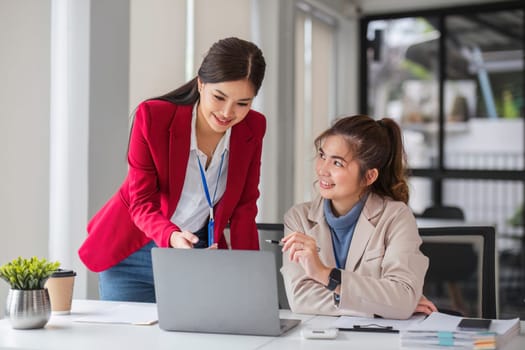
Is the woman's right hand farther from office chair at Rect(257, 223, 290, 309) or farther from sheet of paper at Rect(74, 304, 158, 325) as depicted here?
office chair at Rect(257, 223, 290, 309)

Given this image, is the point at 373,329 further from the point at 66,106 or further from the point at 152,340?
the point at 66,106

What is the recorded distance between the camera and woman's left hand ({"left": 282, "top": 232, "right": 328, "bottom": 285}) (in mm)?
2025

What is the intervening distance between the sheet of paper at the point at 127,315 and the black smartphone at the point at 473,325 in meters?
0.76

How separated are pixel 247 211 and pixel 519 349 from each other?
0.99 metres

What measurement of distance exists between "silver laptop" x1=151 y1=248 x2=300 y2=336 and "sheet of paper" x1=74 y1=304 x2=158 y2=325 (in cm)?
14

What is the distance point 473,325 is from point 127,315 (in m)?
0.89

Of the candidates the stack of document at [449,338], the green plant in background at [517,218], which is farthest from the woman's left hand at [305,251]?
the green plant in background at [517,218]

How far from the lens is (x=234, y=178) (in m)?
2.41

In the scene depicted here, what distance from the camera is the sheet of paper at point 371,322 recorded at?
1.97m

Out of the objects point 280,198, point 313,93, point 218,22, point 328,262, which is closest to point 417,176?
point 313,93

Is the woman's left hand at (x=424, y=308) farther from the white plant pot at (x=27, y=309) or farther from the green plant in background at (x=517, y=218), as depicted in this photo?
the green plant in background at (x=517, y=218)

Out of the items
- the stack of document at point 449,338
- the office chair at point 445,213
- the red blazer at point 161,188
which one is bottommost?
the stack of document at point 449,338

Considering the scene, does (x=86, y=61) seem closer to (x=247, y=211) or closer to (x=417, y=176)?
(x=247, y=211)

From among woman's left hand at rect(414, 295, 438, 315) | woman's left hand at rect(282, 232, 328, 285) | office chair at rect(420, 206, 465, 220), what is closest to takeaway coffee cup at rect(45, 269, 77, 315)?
woman's left hand at rect(282, 232, 328, 285)
